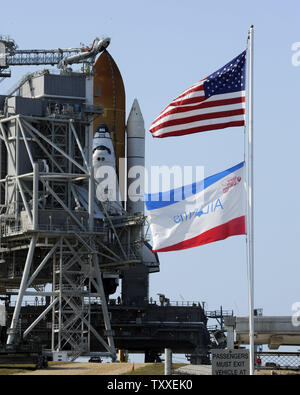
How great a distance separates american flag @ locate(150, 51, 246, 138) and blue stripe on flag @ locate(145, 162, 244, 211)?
4.98 ft

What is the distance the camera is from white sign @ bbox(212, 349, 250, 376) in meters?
25.5

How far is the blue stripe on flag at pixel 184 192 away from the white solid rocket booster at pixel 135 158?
7310 centimetres

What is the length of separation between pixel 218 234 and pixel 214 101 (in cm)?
408

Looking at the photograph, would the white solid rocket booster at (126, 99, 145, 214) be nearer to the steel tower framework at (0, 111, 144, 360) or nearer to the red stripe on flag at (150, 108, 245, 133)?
the steel tower framework at (0, 111, 144, 360)

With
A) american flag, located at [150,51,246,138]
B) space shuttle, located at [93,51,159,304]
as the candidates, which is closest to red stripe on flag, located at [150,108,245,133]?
american flag, located at [150,51,246,138]

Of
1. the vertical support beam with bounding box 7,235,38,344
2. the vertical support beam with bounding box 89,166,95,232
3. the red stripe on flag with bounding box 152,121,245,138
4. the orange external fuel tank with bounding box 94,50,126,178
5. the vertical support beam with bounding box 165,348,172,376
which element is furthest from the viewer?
the orange external fuel tank with bounding box 94,50,126,178

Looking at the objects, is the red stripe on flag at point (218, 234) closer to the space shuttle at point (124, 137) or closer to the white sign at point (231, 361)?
the white sign at point (231, 361)

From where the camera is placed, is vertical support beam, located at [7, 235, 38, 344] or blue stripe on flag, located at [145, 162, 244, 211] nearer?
blue stripe on flag, located at [145, 162, 244, 211]

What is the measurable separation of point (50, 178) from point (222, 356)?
6090cm

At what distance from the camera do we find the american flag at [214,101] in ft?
104

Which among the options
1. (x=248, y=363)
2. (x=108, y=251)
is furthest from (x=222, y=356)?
(x=108, y=251)

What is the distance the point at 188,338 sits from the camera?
104812 millimetres

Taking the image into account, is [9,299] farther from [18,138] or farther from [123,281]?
[18,138]

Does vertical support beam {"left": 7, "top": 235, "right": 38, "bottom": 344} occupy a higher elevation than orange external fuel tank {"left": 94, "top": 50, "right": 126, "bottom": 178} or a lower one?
lower
